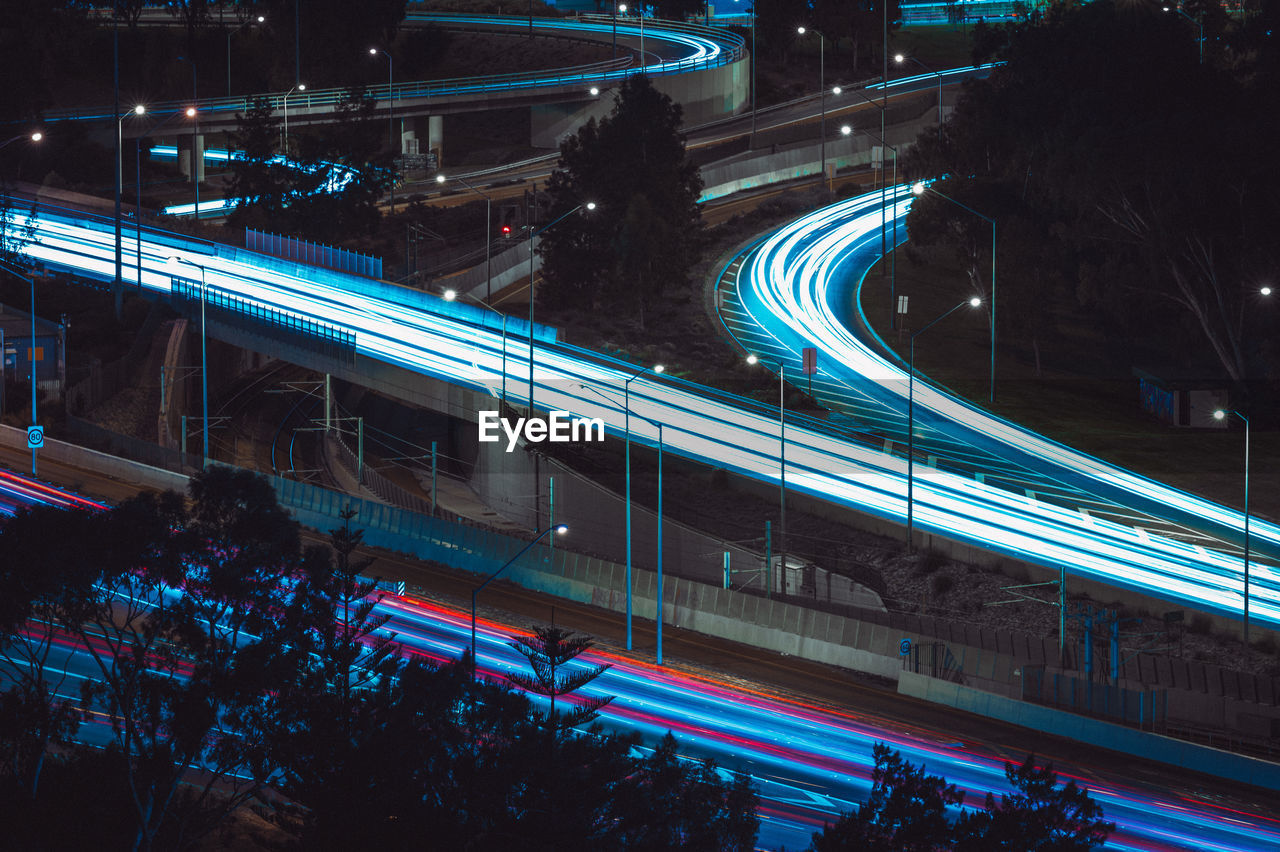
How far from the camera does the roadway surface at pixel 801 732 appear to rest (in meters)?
37.3

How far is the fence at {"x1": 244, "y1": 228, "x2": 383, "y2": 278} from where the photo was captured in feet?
280

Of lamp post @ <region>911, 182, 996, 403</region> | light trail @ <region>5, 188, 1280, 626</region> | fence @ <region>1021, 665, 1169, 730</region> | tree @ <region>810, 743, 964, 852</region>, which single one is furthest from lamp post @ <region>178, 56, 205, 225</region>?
tree @ <region>810, 743, 964, 852</region>

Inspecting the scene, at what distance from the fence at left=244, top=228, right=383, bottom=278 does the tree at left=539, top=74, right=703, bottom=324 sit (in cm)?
951

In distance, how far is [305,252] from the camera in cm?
8638

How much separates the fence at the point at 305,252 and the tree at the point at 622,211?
31.2 feet

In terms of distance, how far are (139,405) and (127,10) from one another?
64.6m

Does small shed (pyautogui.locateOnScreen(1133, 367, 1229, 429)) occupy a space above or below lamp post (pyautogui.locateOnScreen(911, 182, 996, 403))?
below

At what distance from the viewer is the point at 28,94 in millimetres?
107125

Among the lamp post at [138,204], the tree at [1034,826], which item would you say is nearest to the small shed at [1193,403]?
the lamp post at [138,204]

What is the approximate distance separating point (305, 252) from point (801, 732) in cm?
5174

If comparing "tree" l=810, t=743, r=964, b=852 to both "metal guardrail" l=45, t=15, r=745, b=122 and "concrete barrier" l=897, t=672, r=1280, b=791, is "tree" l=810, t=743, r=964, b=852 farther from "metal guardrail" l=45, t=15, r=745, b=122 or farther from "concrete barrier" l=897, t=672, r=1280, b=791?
"metal guardrail" l=45, t=15, r=745, b=122

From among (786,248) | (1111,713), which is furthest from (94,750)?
(786,248)
